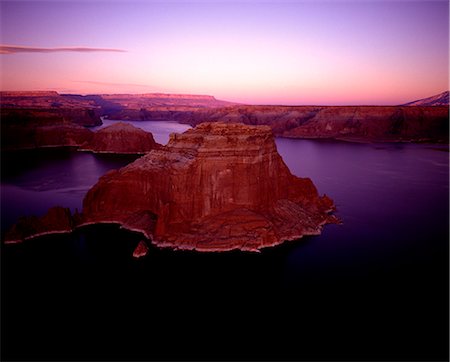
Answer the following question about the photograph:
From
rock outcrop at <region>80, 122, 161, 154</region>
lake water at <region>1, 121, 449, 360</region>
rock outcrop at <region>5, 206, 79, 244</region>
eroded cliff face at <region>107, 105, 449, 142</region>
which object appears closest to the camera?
lake water at <region>1, 121, 449, 360</region>

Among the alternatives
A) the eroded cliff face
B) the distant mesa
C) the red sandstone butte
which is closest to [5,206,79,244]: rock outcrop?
the distant mesa

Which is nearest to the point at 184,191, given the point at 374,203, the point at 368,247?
the point at 368,247

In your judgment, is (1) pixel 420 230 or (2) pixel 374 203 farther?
(2) pixel 374 203

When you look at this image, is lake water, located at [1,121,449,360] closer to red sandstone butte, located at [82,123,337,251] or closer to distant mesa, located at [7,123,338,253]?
distant mesa, located at [7,123,338,253]

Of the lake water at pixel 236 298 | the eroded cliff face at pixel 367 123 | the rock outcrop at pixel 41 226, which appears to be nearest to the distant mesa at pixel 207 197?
the rock outcrop at pixel 41 226

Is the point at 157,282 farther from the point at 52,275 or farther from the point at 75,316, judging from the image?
the point at 52,275
